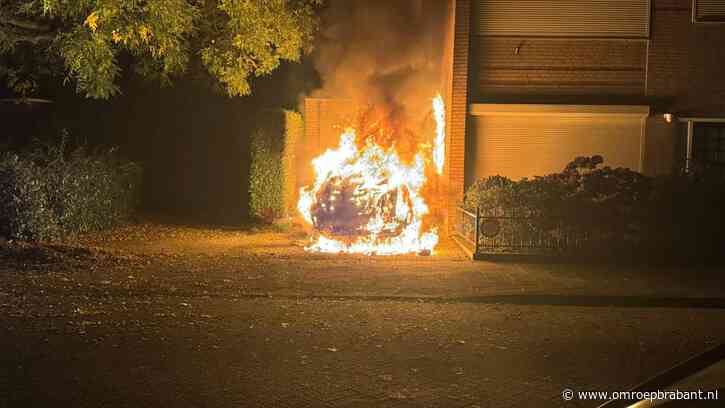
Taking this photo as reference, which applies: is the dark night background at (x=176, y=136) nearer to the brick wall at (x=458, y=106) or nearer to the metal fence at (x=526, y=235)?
the brick wall at (x=458, y=106)

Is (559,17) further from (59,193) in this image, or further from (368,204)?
(59,193)

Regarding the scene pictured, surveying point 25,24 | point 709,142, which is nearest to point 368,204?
point 25,24

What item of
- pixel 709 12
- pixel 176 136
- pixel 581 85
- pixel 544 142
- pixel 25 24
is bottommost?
pixel 176 136

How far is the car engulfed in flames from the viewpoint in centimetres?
1301

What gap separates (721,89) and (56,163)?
44.7ft

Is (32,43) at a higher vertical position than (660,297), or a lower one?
higher

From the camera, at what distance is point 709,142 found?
1528cm

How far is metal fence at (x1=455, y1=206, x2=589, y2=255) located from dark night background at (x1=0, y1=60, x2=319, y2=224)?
671 centimetres

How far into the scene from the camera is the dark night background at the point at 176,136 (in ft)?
54.7

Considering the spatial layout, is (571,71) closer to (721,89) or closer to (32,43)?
A: (721,89)

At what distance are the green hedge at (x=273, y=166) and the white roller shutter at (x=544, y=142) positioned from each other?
16.5ft

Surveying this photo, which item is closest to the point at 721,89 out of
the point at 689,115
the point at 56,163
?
the point at 689,115

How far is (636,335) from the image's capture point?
23.7ft

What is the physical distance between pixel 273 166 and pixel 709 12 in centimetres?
1044
